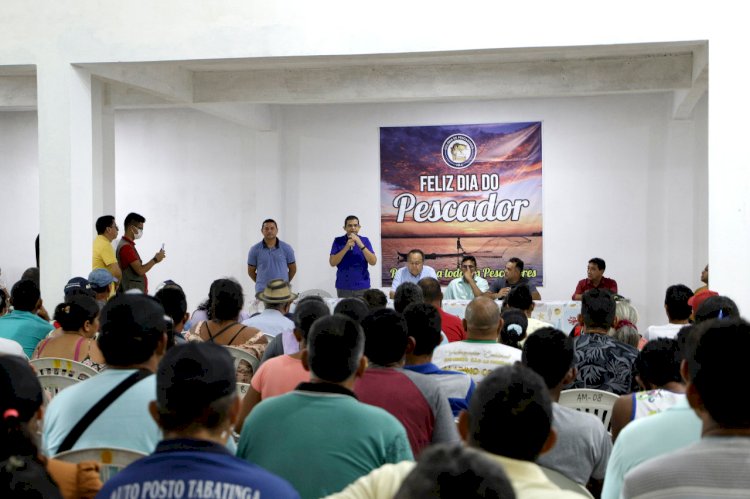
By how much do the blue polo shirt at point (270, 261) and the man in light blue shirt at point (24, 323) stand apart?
4507 millimetres

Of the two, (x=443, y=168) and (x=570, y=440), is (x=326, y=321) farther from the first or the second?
(x=443, y=168)

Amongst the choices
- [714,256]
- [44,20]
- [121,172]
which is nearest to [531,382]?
[714,256]

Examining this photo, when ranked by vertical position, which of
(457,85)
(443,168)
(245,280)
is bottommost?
(245,280)

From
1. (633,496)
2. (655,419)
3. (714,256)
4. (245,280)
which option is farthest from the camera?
(245,280)

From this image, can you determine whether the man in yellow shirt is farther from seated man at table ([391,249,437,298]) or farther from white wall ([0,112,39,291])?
white wall ([0,112,39,291])

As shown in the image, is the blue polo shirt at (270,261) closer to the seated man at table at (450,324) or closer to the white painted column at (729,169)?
the seated man at table at (450,324)

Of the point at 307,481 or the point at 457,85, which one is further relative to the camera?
the point at 457,85

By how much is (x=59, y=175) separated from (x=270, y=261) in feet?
8.65

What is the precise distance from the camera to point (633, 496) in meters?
1.87

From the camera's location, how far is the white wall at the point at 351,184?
12.1 m

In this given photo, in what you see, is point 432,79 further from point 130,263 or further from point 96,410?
point 96,410

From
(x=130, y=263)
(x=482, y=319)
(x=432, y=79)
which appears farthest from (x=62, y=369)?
(x=432, y=79)

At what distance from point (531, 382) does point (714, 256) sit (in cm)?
601

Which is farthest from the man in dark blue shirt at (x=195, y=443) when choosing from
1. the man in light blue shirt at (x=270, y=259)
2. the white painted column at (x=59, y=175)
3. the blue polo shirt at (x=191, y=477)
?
the man in light blue shirt at (x=270, y=259)
